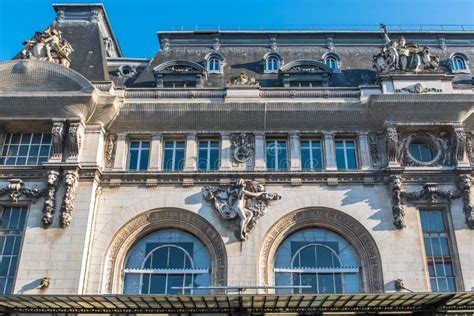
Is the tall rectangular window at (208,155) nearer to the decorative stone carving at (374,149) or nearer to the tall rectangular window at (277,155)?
the tall rectangular window at (277,155)

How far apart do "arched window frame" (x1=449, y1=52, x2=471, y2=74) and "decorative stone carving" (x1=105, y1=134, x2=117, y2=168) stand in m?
18.5

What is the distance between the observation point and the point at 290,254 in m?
A: 22.9

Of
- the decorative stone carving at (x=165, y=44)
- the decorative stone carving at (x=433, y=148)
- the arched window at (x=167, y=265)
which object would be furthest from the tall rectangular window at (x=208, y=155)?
the decorative stone carving at (x=165, y=44)

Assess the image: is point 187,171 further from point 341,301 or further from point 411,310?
point 411,310

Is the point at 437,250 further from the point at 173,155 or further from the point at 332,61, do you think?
the point at 332,61

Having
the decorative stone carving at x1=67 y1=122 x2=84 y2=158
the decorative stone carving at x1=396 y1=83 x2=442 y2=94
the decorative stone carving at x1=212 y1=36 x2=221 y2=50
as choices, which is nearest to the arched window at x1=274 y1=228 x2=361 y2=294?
the decorative stone carving at x1=396 y1=83 x2=442 y2=94

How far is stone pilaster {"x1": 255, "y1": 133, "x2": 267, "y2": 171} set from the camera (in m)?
24.2

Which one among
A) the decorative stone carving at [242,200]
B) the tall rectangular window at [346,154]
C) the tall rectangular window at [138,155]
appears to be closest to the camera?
the decorative stone carving at [242,200]

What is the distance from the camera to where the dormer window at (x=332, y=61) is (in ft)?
98.5

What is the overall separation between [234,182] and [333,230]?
477 centimetres

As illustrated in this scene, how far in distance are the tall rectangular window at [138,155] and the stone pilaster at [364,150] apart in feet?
32.0

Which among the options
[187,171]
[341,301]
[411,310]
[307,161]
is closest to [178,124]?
[187,171]

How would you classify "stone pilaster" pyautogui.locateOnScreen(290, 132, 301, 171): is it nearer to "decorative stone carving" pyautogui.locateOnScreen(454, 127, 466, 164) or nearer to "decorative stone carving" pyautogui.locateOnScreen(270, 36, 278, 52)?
"decorative stone carving" pyautogui.locateOnScreen(454, 127, 466, 164)

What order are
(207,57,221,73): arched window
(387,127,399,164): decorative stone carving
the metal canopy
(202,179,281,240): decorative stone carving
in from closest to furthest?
the metal canopy < (202,179,281,240): decorative stone carving < (387,127,399,164): decorative stone carving < (207,57,221,73): arched window
